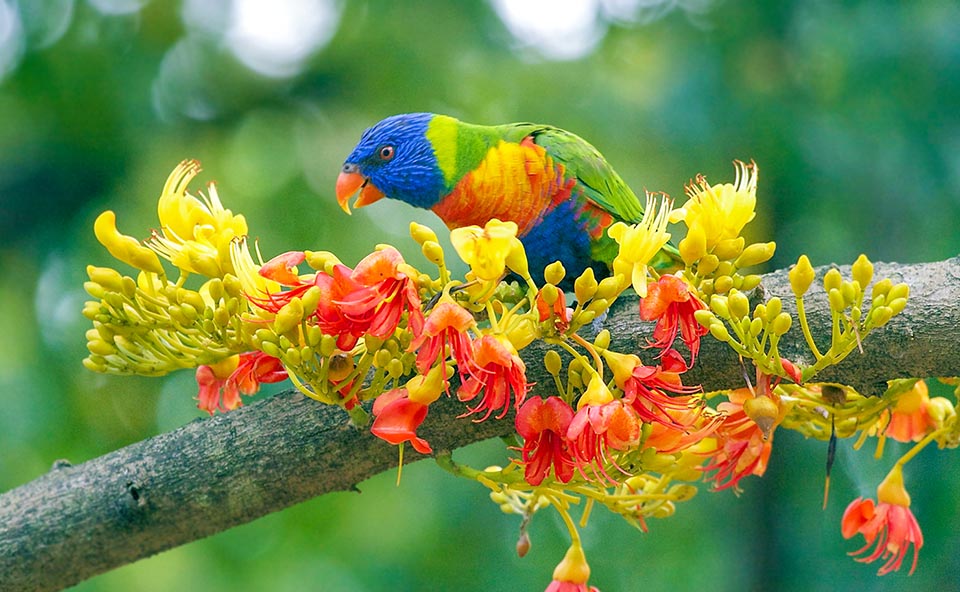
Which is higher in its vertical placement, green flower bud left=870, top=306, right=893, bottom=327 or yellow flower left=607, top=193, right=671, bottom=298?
yellow flower left=607, top=193, right=671, bottom=298

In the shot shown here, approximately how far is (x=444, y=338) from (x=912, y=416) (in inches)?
39.3

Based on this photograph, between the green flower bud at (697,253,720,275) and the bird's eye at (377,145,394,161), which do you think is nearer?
the green flower bud at (697,253,720,275)

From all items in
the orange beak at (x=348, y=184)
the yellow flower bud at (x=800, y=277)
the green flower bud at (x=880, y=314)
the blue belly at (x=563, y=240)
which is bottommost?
the green flower bud at (x=880, y=314)

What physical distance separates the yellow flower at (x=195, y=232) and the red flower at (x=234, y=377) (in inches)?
7.4

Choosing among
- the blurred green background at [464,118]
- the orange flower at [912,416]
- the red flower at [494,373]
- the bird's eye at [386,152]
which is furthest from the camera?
the blurred green background at [464,118]

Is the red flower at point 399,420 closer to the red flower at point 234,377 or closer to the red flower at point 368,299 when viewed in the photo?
the red flower at point 368,299

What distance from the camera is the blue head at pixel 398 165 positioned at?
2713mm

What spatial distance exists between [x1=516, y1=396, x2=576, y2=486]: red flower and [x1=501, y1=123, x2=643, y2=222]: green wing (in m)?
1.17

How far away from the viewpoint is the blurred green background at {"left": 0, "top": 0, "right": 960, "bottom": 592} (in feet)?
11.7

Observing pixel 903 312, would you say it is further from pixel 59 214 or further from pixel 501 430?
pixel 59 214

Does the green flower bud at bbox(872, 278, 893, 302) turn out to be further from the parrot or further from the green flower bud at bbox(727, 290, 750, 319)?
the parrot

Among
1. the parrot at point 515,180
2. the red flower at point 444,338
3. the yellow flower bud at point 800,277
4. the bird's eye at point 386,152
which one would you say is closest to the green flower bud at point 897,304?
the yellow flower bud at point 800,277

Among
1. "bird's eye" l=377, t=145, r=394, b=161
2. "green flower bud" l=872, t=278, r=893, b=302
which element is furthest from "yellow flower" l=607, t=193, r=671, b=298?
"bird's eye" l=377, t=145, r=394, b=161

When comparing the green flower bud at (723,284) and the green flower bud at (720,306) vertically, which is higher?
the green flower bud at (723,284)
